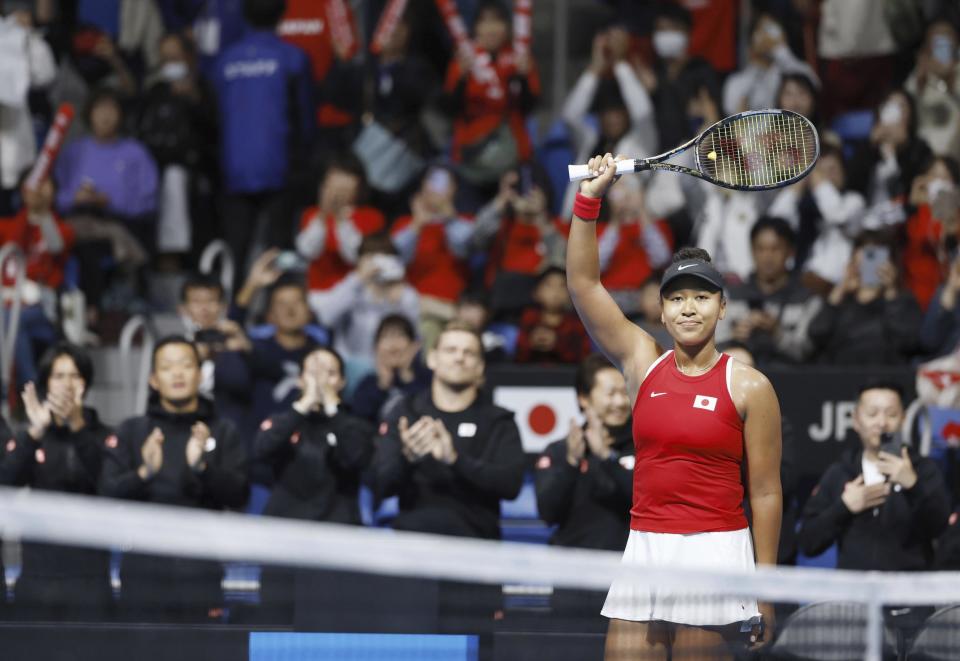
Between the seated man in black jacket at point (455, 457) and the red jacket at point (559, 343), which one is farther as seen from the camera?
the red jacket at point (559, 343)

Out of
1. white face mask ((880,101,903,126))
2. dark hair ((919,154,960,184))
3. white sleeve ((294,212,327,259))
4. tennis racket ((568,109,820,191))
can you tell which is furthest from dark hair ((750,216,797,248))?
tennis racket ((568,109,820,191))

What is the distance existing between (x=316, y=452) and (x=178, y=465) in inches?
27.5

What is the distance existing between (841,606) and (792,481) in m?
3.35

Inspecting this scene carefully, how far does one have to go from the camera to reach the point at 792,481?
312 inches

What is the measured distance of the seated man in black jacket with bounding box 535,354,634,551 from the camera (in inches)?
305

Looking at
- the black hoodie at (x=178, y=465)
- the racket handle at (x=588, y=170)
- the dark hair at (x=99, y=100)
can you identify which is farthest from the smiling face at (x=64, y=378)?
the dark hair at (x=99, y=100)

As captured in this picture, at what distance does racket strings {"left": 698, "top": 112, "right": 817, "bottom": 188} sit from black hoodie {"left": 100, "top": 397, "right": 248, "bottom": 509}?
122 inches

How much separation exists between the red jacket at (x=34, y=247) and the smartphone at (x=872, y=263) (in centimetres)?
538

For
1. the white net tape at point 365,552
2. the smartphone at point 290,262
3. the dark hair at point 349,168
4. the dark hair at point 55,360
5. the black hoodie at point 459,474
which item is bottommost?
the white net tape at point 365,552

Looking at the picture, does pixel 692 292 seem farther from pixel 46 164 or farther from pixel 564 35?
pixel 564 35

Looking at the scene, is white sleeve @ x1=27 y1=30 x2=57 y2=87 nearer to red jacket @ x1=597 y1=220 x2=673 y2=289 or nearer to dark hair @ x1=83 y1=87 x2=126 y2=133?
dark hair @ x1=83 y1=87 x2=126 y2=133

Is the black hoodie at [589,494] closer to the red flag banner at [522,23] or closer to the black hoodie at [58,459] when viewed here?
the black hoodie at [58,459]

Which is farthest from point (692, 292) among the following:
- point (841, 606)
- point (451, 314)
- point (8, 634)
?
point (451, 314)

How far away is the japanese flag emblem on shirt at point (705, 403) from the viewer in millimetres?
5324
